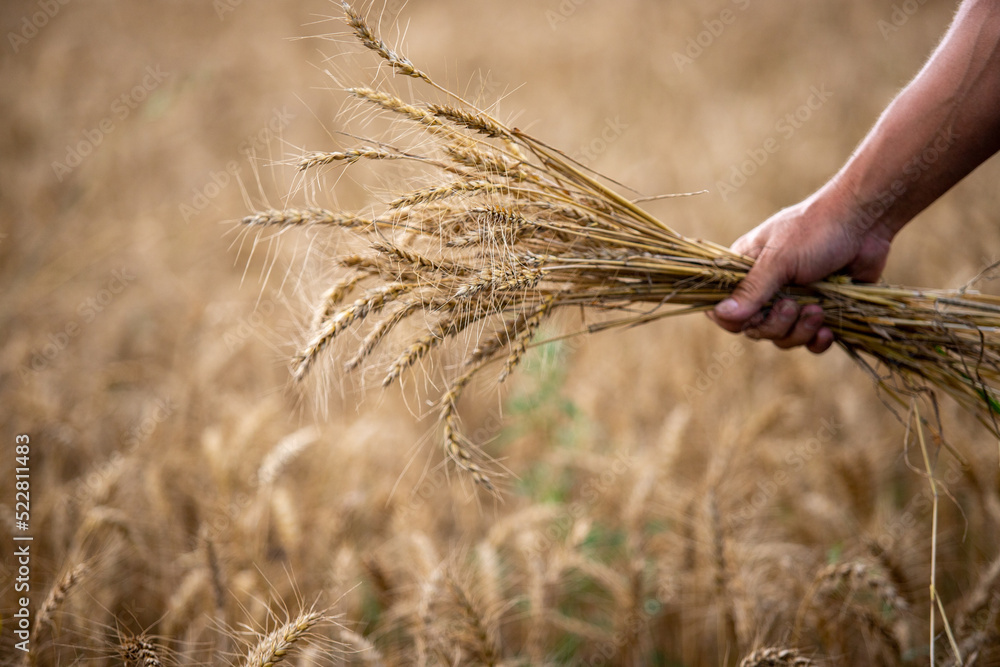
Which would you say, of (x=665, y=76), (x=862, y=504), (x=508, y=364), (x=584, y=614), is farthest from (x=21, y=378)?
(x=665, y=76)

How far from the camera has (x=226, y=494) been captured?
71.6 inches

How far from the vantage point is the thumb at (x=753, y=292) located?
138cm

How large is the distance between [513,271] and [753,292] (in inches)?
27.8

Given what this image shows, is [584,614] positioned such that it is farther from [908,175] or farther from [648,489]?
[908,175]

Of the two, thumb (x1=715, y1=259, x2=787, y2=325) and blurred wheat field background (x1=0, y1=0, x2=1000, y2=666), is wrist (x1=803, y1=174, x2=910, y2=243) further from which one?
blurred wheat field background (x1=0, y1=0, x2=1000, y2=666)

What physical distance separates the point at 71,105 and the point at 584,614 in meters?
6.02
